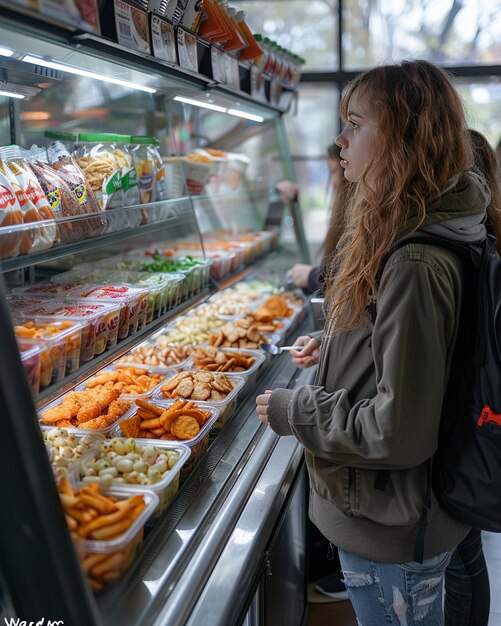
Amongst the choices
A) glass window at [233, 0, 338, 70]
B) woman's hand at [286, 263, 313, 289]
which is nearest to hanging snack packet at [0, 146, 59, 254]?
woman's hand at [286, 263, 313, 289]

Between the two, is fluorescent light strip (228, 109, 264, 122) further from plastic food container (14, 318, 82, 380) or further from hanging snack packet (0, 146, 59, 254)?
plastic food container (14, 318, 82, 380)

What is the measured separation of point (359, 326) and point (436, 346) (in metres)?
0.22

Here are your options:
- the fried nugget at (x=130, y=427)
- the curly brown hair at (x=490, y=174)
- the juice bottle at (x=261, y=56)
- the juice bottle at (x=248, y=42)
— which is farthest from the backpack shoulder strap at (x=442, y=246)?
the juice bottle at (x=261, y=56)

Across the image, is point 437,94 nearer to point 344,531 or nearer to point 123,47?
point 123,47

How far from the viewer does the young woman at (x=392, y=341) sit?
53.4 inches

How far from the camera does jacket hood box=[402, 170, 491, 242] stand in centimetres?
141

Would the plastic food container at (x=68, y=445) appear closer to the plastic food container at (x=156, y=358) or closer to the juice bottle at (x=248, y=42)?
the plastic food container at (x=156, y=358)

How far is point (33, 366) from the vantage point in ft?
4.65

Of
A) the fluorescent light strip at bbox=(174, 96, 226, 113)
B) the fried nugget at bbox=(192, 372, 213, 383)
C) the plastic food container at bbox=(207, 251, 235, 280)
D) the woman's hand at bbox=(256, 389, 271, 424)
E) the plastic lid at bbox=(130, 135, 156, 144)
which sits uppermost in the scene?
the fluorescent light strip at bbox=(174, 96, 226, 113)

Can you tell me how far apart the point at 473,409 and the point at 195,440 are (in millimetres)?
765

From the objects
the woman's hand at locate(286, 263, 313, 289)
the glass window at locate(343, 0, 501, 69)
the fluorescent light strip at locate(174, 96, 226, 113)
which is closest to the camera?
the fluorescent light strip at locate(174, 96, 226, 113)

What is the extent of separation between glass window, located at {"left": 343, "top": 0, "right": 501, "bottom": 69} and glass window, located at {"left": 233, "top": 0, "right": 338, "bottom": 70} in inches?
5.2

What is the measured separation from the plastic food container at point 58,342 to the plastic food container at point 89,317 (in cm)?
4

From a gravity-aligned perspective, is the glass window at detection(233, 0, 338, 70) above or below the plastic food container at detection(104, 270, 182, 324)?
above
